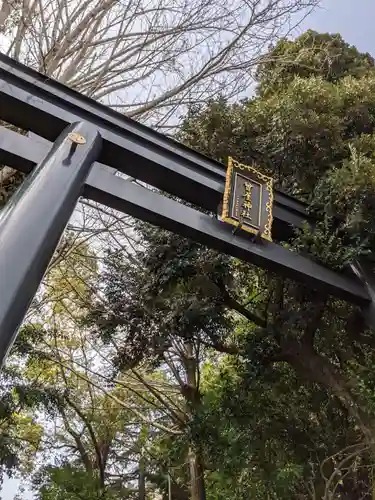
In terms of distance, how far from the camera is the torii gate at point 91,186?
87.8 inches

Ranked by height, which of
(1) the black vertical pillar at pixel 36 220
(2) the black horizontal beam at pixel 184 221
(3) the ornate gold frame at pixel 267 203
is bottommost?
(1) the black vertical pillar at pixel 36 220

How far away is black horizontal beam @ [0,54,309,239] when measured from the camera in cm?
312

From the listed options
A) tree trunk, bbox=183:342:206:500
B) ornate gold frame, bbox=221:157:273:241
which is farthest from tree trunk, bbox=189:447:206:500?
ornate gold frame, bbox=221:157:273:241

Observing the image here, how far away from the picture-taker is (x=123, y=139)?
11.1 feet

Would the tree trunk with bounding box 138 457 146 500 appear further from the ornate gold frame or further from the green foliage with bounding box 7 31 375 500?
the ornate gold frame

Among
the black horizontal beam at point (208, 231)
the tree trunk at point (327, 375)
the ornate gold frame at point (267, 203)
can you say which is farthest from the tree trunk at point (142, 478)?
the ornate gold frame at point (267, 203)

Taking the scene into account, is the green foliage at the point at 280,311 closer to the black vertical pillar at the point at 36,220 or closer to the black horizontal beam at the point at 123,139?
the black horizontal beam at the point at 123,139

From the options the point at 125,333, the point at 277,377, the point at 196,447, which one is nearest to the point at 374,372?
the point at 277,377

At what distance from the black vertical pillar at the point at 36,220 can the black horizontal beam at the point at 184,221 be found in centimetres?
15

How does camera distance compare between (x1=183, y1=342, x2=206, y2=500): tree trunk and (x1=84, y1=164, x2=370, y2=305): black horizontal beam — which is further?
(x1=183, y1=342, x2=206, y2=500): tree trunk

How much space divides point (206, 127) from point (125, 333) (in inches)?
91.9

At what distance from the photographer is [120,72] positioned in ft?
12.4

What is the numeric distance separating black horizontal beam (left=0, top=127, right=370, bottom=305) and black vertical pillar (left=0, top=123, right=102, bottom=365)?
15cm

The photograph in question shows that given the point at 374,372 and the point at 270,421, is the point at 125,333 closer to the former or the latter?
the point at 270,421
